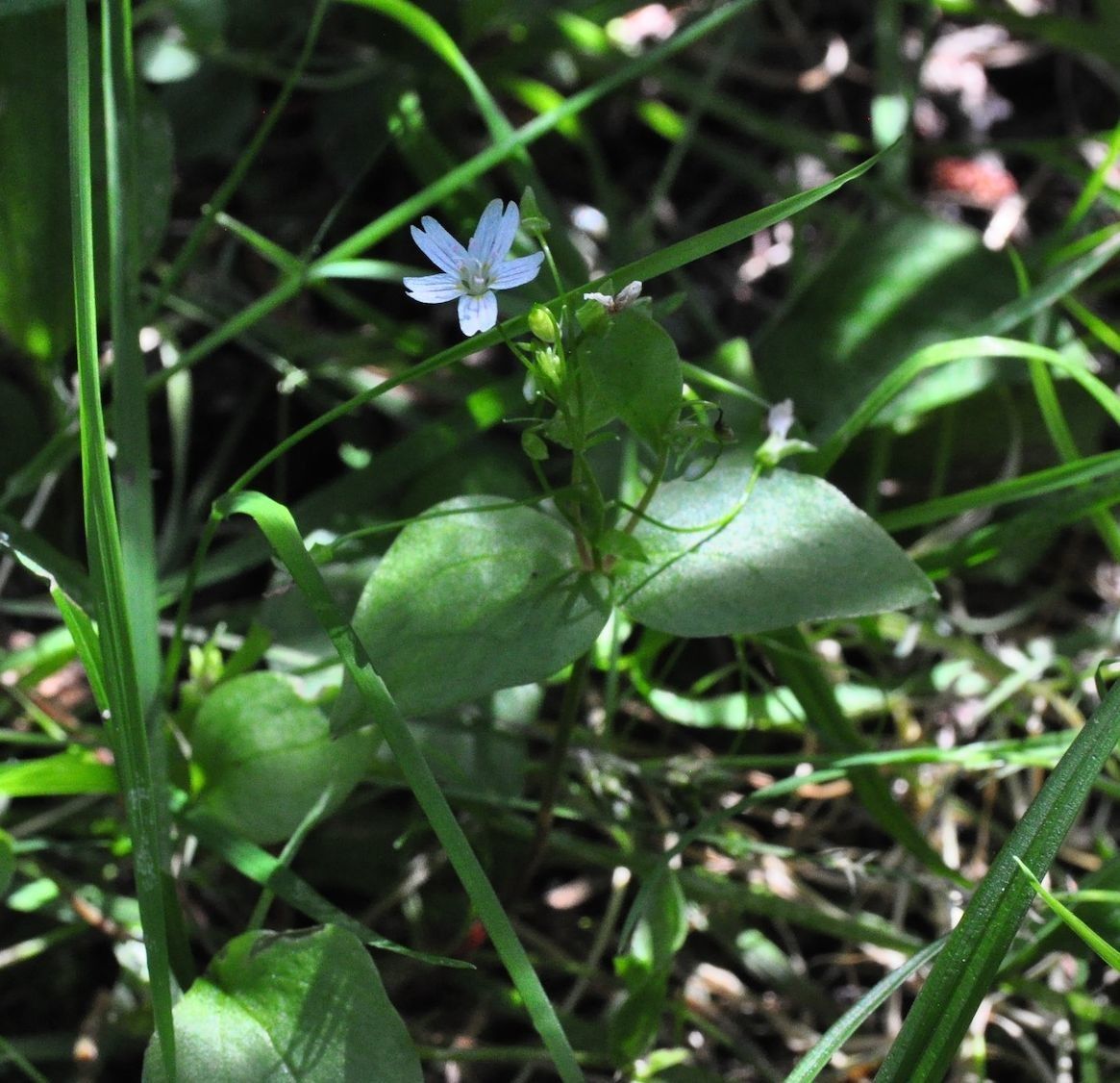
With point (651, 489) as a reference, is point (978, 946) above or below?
below

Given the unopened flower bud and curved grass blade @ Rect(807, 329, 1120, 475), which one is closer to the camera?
the unopened flower bud

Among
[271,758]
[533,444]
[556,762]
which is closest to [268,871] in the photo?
[271,758]

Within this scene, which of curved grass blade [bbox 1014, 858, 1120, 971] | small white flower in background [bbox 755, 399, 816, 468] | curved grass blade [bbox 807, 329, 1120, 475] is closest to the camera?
curved grass blade [bbox 1014, 858, 1120, 971]

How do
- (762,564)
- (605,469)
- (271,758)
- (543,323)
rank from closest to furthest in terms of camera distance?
(543,323) → (762,564) → (271,758) → (605,469)

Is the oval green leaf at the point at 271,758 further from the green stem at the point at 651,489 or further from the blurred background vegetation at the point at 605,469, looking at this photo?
the green stem at the point at 651,489

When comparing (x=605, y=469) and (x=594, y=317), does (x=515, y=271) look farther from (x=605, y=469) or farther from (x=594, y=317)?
(x=605, y=469)

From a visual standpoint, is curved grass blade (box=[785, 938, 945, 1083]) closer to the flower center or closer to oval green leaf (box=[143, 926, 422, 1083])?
oval green leaf (box=[143, 926, 422, 1083])

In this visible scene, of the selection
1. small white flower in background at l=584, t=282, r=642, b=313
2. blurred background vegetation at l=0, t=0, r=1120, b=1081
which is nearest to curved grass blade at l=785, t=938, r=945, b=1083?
blurred background vegetation at l=0, t=0, r=1120, b=1081

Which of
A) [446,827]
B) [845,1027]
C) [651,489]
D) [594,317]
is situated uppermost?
[594,317]
